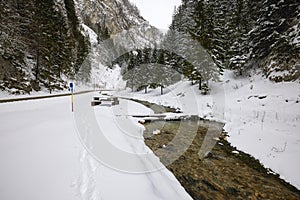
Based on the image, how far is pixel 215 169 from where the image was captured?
569cm

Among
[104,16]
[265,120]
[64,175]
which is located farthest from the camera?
[104,16]

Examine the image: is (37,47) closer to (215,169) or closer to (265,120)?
(215,169)

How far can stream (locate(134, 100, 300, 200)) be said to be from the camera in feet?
14.6

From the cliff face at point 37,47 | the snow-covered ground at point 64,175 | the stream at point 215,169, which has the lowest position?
the stream at point 215,169

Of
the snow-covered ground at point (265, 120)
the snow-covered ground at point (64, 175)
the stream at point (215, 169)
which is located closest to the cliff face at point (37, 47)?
the snow-covered ground at point (64, 175)

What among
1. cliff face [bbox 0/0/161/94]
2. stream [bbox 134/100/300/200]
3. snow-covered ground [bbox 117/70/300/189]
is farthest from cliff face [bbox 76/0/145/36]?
stream [bbox 134/100/300/200]

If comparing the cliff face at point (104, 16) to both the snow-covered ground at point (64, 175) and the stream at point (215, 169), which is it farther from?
the snow-covered ground at point (64, 175)

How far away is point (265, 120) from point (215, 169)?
6.36 meters

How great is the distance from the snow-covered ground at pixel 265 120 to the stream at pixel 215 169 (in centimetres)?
51

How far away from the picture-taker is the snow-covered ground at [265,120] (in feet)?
19.5

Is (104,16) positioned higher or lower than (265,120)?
higher

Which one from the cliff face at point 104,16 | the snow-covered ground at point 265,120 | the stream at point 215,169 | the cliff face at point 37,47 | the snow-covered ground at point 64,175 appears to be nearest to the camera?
the snow-covered ground at point 64,175

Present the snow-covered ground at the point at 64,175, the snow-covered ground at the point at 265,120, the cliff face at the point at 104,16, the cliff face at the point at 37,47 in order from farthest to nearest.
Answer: the cliff face at the point at 104,16, the cliff face at the point at 37,47, the snow-covered ground at the point at 265,120, the snow-covered ground at the point at 64,175

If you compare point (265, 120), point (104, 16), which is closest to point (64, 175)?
point (265, 120)
